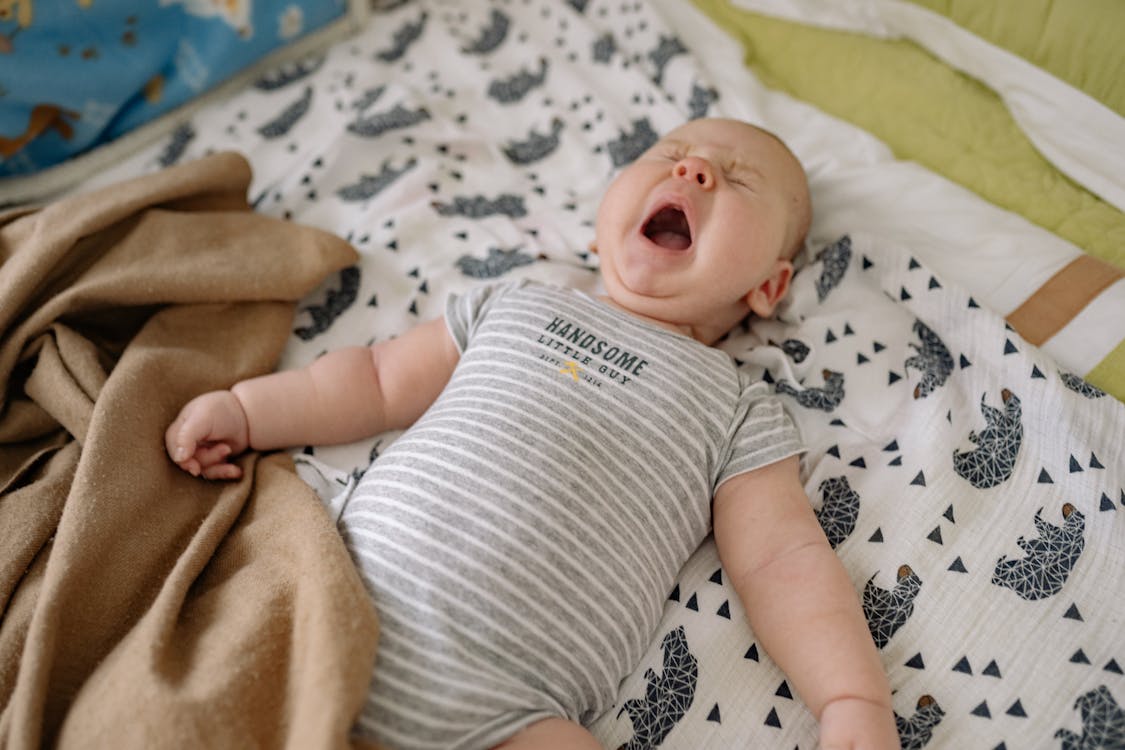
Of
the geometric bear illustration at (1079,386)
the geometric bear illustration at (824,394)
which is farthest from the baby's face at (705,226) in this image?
the geometric bear illustration at (1079,386)

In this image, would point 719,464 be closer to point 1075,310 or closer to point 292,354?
point 1075,310

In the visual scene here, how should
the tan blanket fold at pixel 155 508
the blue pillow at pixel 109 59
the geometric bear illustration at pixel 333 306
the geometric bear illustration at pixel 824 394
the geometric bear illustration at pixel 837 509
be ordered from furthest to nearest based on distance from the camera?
the blue pillow at pixel 109 59 → the geometric bear illustration at pixel 333 306 → the geometric bear illustration at pixel 824 394 → the geometric bear illustration at pixel 837 509 → the tan blanket fold at pixel 155 508

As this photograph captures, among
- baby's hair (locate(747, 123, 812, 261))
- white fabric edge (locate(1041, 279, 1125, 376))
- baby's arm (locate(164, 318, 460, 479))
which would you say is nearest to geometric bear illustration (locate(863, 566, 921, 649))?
white fabric edge (locate(1041, 279, 1125, 376))

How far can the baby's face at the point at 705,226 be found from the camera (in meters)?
1.07

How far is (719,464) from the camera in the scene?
3.27 ft

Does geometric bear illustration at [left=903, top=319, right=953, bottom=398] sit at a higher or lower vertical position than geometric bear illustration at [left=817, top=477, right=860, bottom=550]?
higher

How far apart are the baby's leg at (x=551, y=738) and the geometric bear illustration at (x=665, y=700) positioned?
0.27 ft

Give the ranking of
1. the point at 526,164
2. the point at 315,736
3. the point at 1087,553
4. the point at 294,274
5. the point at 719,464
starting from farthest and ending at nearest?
the point at 526,164
the point at 294,274
the point at 719,464
the point at 1087,553
the point at 315,736

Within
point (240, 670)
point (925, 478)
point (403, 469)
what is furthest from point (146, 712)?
point (925, 478)

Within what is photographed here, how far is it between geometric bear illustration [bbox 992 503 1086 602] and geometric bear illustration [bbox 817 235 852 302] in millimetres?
415

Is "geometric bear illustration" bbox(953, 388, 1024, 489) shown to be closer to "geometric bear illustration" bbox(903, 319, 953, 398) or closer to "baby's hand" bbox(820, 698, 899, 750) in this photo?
"geometric bear illustration" bbox(903, 319, 953, 398)

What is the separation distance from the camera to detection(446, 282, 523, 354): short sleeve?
44.6 inches

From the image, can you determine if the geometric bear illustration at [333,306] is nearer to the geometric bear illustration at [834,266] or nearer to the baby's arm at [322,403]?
the baby's arm at [322,403]

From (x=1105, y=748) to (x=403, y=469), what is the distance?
750 millimetres
